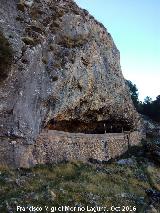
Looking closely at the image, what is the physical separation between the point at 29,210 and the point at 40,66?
53.8 ft

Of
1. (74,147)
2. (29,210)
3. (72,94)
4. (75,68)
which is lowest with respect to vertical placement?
(29,210)

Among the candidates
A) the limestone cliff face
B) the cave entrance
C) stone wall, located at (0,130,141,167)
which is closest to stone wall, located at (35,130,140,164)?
stone wall, located at (0,130,141,167)

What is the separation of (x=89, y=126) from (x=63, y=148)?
667 centimetres

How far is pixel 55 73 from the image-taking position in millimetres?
33312

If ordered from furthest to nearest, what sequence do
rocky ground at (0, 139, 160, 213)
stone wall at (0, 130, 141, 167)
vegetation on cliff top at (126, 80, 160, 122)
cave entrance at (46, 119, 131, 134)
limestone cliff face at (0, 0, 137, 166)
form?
vegetation on cliff top at (126, 80, 160, 122) < cave entrance at (46, 119, 131, 134) < limestone cliff face at (0, 0, 137, 166) < stone wall at (0, 130, 141, 167) < rocky ground at (0, 139, 160, 213)

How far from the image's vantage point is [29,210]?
1820cm

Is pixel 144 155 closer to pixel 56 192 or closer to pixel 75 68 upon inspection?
pixel 75 68

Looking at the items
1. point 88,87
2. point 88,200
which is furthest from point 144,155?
point 88,200

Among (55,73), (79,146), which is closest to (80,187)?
(55,73)

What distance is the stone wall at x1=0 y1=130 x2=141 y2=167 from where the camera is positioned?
28128 mm

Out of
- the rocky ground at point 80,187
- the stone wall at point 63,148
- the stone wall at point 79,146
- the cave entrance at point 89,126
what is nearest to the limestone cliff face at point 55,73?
the cave entrance at point 89,126

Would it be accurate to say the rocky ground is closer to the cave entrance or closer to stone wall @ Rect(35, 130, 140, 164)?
stone wall @ Rect(35, 130, 140, 164)

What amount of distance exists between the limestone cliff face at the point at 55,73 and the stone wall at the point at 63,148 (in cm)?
91

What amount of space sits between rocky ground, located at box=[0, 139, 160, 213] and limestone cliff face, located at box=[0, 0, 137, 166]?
3989mm
